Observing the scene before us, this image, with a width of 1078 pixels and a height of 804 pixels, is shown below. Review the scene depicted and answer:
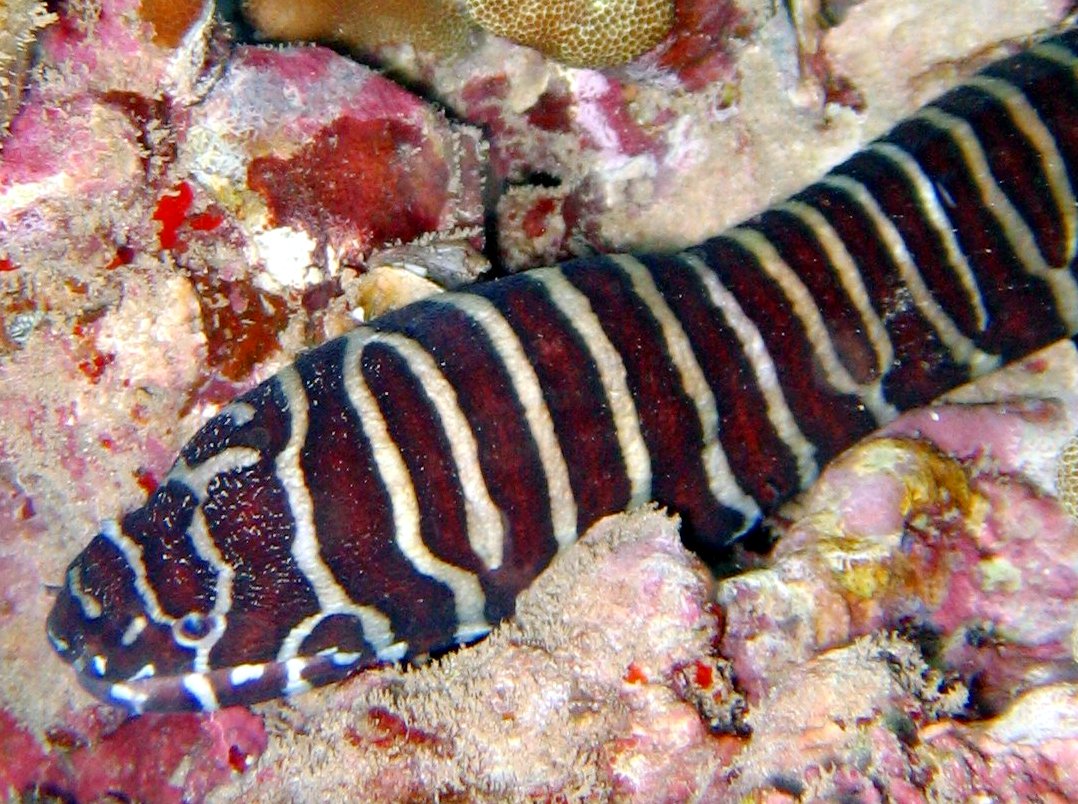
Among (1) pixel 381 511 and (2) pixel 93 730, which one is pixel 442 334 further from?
(2) pixel 93 730

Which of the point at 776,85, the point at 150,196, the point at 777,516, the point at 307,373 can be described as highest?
the point at 776,85

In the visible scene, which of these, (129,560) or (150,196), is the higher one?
(150,196)

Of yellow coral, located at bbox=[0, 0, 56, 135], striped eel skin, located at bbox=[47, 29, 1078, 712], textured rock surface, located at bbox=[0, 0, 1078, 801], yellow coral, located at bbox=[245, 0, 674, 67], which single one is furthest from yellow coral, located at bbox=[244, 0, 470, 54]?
striped eel skin, located at bbox=[47, 29, 1078, 712]

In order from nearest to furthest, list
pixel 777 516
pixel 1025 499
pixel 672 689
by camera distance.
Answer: pixel 672 689, pixel 1025 499, pixel 777 516

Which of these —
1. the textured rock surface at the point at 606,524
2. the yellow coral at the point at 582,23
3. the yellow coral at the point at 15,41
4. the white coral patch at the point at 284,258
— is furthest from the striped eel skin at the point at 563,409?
the yellow coral at the point at 15,41

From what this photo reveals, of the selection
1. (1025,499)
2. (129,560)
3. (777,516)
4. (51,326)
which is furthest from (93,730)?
(1025,499)

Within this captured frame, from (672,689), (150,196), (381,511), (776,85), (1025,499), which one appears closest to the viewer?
(672,689)

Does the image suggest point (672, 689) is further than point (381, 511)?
No

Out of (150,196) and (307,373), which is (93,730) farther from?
(150,196)
